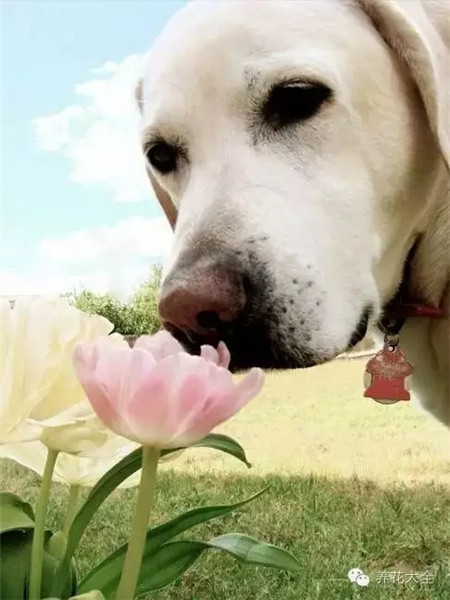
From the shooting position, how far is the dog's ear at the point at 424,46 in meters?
0.79

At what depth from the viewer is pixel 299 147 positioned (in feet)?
2.65

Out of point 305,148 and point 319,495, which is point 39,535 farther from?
point 319,495

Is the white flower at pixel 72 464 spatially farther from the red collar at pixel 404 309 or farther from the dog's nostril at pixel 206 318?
the red collar at pixel 404 309

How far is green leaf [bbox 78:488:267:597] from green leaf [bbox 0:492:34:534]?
1.6 inches

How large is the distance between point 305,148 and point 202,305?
10.2 inches

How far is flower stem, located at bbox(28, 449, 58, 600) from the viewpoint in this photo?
319 millimetres

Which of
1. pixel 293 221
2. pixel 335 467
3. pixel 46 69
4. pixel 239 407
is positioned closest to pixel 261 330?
pixel 293 221

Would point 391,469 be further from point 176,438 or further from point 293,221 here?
point 176,438

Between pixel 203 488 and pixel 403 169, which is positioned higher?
pixel 403 169

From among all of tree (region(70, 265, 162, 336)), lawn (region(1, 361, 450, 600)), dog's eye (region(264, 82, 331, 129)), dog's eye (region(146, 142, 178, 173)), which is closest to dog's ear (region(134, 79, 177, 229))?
dog's eye (region(146, 142, 178, 173))

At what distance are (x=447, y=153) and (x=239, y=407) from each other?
551 millimetres

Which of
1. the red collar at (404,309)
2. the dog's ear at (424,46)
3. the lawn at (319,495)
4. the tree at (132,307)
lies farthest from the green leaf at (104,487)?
the tree at (132,307)

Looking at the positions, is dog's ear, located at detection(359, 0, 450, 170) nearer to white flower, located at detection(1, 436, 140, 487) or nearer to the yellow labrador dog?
the yellow labrador dog

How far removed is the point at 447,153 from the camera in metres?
0.77
